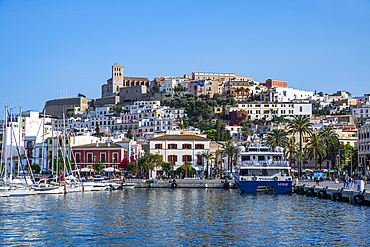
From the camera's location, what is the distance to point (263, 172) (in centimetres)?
5391

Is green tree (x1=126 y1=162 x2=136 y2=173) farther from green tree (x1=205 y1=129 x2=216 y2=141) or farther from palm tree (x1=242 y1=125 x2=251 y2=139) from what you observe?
palm tree (x1=242 y1=125 x2=251 y2=139)

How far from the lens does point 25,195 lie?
49.6 m

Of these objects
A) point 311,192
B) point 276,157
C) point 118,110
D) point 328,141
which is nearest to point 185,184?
point 276,157

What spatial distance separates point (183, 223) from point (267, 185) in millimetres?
23942

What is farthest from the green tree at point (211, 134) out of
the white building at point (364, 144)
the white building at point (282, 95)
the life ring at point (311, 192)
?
the life ring at point (311, 192)

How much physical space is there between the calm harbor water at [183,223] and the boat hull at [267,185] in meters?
9.21

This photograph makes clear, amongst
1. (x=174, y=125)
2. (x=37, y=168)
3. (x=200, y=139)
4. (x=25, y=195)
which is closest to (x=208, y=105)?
(x=174, y=125)

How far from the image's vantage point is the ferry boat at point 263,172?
51.5m

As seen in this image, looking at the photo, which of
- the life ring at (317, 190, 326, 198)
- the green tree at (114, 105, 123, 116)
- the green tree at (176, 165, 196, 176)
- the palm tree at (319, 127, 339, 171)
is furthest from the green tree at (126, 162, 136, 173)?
the green tree at (114, 105, 123, 116)

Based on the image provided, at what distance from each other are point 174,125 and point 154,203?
98.6 metres

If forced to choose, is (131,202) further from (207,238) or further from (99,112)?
(99,112)

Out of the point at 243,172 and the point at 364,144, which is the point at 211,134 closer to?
the point at 364,144

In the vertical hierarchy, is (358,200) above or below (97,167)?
below

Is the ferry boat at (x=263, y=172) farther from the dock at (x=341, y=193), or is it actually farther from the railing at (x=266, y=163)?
the dock at (x=341, y=193)
